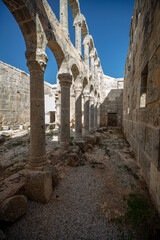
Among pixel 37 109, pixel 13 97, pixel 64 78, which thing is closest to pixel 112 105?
pixel 13 97

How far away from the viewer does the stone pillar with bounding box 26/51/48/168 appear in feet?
9.94

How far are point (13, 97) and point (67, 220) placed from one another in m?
11.5

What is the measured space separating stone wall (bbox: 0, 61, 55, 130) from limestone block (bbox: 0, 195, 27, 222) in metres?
9.40

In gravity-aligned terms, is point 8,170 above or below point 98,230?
above

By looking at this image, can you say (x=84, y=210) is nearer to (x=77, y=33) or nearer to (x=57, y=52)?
(x=57, y=52)

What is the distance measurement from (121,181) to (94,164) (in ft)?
3.88

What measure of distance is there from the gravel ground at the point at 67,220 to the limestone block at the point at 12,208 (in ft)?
0.40

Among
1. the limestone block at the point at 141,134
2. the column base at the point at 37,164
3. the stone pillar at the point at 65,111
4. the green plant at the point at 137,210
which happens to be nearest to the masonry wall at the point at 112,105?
the stone pillar at the point at 65,111

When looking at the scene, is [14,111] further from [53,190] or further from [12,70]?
[53,190]

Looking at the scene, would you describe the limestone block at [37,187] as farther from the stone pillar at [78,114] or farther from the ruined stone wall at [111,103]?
the ruined stone wall at [111,103]

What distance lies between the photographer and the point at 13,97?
36.1 feet

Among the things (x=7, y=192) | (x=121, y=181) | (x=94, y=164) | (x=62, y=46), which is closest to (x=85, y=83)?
(x=62, y=46)

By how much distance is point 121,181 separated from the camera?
10.4 feet

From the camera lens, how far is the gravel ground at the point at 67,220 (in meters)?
1.77
